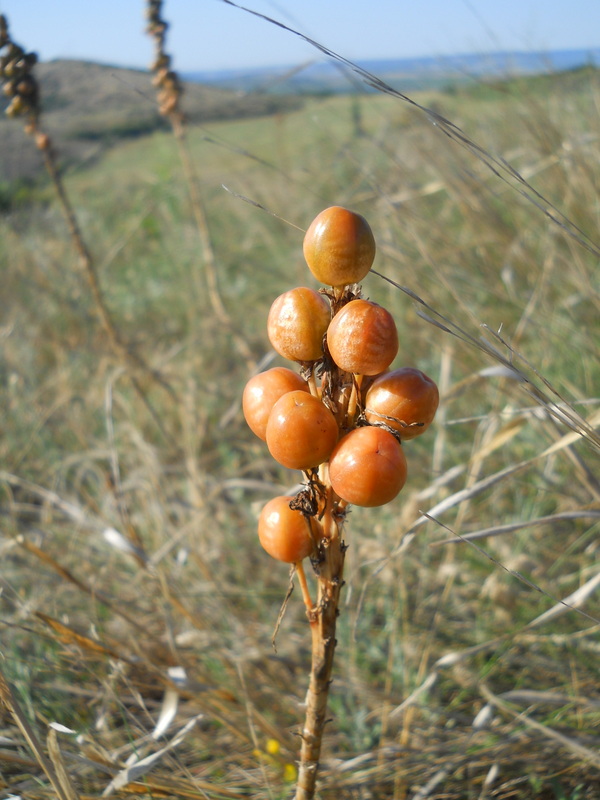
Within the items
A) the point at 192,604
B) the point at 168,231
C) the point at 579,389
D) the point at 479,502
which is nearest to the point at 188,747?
the point at 192,604

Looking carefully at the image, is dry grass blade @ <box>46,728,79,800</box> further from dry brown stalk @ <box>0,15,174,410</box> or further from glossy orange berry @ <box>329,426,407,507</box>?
dry brown stalk @ <box>0,15,174,410</box>

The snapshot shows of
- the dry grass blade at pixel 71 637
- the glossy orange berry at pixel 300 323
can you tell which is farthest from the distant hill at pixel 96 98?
the dry grass blade at pixel 71 637

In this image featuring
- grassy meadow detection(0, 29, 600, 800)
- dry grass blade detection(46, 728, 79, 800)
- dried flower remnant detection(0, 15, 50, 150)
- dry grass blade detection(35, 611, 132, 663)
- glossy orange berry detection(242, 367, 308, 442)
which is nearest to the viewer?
glossy orange berry detection(242, 367, 308, 442)

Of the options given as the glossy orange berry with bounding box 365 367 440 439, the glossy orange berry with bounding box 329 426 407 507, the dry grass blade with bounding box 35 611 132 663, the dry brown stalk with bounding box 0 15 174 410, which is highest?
the dry brown stalk with bounding box 0 15 174 410

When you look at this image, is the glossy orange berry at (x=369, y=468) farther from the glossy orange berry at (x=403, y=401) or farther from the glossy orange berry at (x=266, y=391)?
the glossy orange berry at (x=266, y=391)

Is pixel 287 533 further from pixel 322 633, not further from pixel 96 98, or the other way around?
pixel 96 98

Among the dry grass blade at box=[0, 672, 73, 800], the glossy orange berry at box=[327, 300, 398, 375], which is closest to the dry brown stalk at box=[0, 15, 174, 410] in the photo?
the dry grass blade at box=[0, 672, 73, 800]

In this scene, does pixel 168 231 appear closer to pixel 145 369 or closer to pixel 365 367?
pixel 145 369
